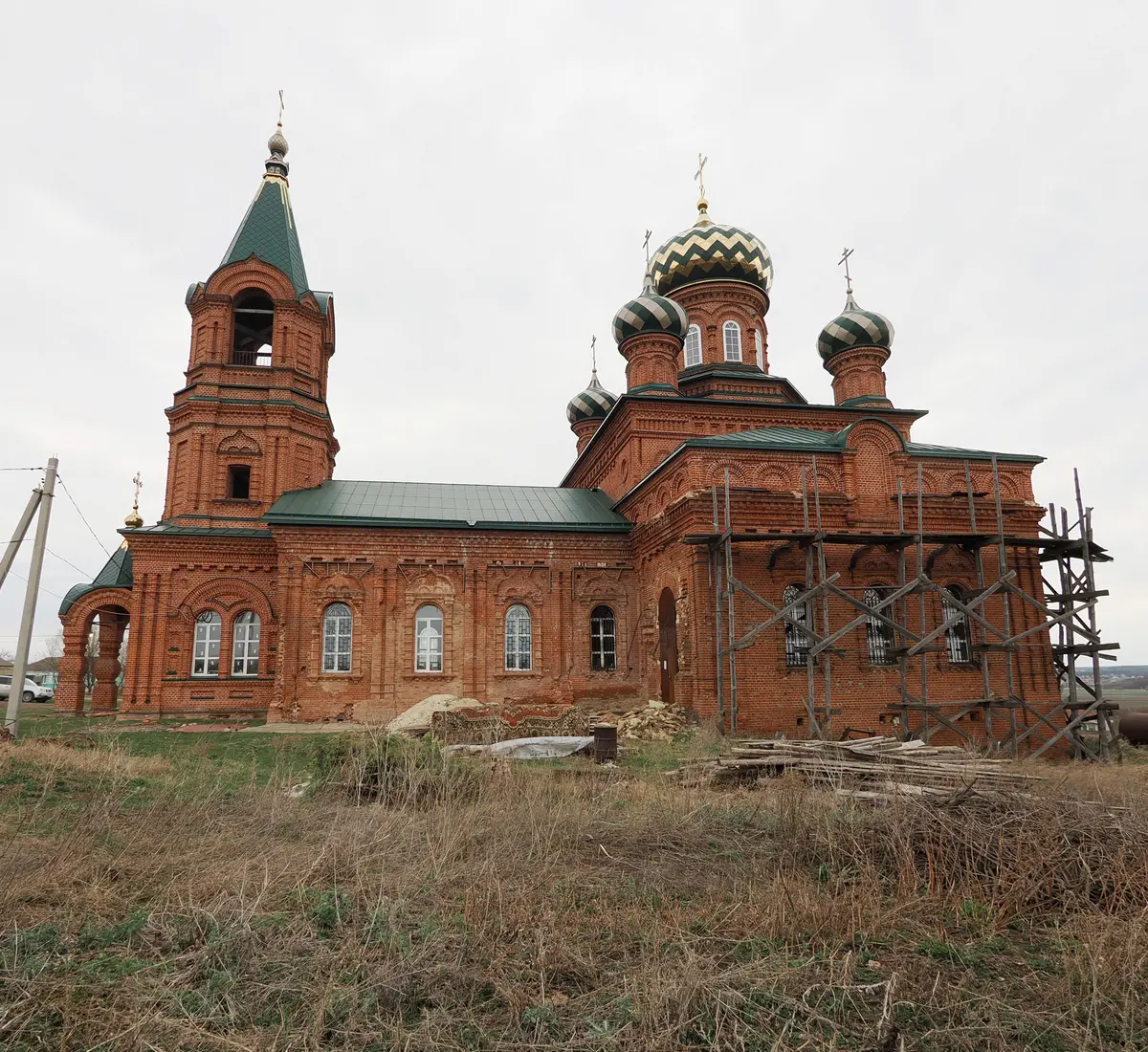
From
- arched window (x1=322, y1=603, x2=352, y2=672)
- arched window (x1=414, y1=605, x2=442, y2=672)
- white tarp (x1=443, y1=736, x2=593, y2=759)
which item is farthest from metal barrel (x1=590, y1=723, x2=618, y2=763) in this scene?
arched window (x1=322, y1=603, x2=352, y2=672)

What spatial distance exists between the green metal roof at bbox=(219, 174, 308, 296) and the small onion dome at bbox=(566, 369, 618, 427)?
36.8 feet

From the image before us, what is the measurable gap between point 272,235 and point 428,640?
38.0 feet

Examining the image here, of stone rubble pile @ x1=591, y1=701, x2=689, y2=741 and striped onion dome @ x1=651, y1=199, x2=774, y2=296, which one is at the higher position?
striped onion dome @ x1=651, y1=199, x2=774, y2=296

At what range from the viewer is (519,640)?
60.9 feet

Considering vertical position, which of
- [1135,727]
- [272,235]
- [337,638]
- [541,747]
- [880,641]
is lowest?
[1135,727]

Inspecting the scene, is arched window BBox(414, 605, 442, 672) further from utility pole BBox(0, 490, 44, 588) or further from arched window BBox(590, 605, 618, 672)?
utility pole BBox(0, 490, 44, 588)

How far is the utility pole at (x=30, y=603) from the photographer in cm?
1188

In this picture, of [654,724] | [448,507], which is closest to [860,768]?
[654,724]

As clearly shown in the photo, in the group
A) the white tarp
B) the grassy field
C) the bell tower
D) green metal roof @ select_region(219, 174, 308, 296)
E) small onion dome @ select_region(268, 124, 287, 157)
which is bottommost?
the grassy field

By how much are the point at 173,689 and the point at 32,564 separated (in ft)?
20.6

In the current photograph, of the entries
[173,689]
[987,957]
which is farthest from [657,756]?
[173,689]

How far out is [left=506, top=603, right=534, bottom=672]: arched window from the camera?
60.4 ft

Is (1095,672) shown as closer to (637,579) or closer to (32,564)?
(637,579)

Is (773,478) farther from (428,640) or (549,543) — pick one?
(428,640)
